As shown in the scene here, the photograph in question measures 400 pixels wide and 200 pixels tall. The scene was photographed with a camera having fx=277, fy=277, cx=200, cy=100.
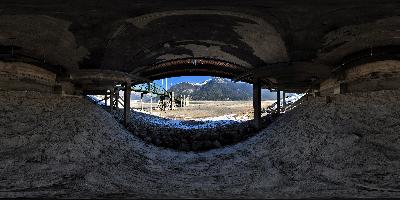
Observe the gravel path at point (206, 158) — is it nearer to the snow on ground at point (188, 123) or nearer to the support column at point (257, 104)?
the support column at point (257, 104)

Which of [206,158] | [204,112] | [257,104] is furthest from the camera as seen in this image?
[204,112]

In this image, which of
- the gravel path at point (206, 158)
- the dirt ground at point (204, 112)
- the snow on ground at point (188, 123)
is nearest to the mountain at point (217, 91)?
the dirt ground at point (204, 112)

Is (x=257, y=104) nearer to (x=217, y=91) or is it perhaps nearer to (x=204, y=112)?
(x=204, y=112)

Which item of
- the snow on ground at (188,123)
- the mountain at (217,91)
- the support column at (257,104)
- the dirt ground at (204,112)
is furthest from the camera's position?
the mountain at (217,91)

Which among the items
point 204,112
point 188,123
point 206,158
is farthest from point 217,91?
point 206,158

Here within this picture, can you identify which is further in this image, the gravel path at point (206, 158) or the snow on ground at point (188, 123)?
the snow on ground at point (188, 123)

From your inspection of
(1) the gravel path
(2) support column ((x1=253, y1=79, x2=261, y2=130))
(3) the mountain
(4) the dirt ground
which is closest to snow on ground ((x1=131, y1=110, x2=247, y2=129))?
(2) support column ((x1=253, y1=79, x2=261, y2=130))

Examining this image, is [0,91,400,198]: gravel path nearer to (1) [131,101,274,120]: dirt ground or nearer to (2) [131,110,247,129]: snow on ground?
(2) [131,110,247,129]: snow on ground

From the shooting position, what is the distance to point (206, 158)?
7.81 meters

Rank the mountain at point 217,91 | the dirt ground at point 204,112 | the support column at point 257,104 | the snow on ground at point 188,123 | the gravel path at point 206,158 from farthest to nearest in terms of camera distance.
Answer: the mountain at point 217,91
the dirt ground at point 204,112
the snow on ground at point 188,123
the support column at point 257,104
the gravel path at point 206,158

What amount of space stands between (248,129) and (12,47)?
27.8 ft

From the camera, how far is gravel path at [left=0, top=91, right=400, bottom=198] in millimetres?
4227

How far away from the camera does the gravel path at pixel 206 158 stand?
13.9 feet

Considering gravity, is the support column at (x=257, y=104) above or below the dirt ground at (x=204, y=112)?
above
